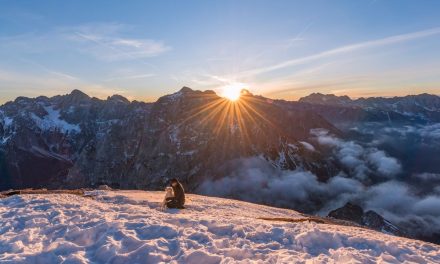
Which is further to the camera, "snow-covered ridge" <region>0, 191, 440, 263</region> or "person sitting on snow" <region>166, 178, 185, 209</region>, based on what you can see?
"person sitting on snow" <region>166, 178, 185, 209</region>

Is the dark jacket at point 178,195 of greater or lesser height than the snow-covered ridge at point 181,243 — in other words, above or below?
below

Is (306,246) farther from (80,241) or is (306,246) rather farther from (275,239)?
(80,241)

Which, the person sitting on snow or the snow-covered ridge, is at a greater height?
the snow-covered ridge

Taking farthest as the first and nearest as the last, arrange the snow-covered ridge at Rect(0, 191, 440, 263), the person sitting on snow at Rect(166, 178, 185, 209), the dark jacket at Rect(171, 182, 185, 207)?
the dark jacket at Rect(171, 182, 185, 207)
the person sitting on snow at Rect(166, 178, 185, 209)
the snow-covered ridge at Rect(0, 191, 440, 263)

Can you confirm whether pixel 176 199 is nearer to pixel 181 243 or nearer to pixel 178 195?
pixel 178 195

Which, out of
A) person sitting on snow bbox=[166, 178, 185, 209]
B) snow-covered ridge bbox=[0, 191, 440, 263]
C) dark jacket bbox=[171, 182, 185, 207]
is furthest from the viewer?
dark jacket bbox=[171, 182, 185, 207]

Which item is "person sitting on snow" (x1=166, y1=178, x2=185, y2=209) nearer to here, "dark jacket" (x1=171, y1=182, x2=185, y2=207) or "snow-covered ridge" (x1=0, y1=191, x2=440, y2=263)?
"dark jacket" (x1=171, y1=182, x2=185, y2=207)

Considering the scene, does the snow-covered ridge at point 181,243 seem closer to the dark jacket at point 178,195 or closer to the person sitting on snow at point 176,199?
the person sitting on snow at point 176,199

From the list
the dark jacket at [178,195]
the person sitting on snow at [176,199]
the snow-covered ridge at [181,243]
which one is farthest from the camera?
the dark jacket at [178,195]

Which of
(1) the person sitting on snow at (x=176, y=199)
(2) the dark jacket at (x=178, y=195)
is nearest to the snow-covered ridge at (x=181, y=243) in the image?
(1) the person sitting on snow at (x=176, y=199)

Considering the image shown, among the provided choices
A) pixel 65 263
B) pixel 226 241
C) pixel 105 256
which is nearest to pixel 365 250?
pixel 226 241

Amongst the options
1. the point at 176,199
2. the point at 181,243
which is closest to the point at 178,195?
the point at 176,199

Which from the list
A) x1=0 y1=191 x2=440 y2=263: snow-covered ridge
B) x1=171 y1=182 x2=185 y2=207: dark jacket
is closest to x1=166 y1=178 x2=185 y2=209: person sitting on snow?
x1=171 y1=182 x2=185 y2=207: dark jacket

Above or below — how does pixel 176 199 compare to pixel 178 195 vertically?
below
